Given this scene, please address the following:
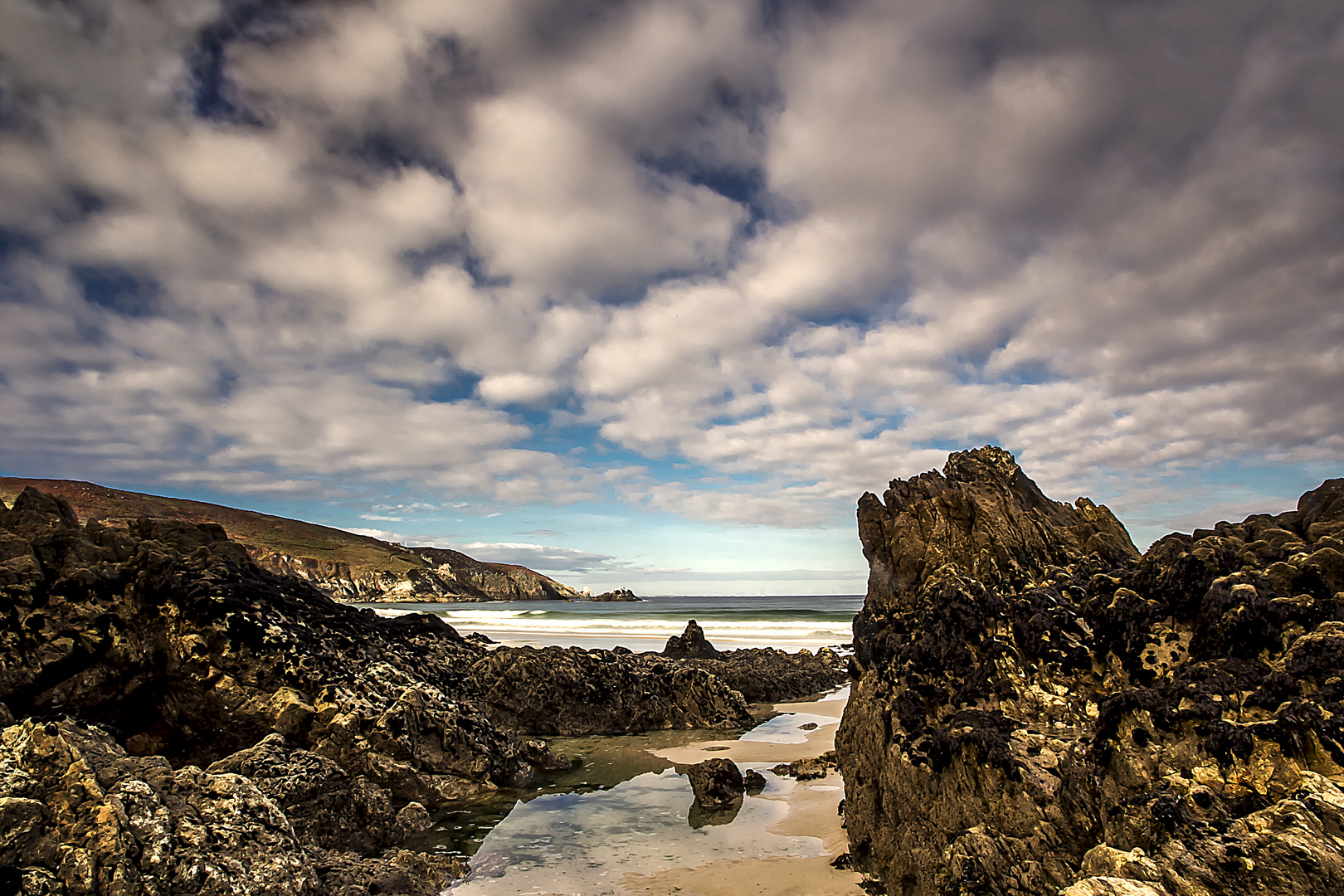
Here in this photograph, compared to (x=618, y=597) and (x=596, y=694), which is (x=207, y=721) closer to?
(x=596, y=694)

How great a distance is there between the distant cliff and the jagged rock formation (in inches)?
2634

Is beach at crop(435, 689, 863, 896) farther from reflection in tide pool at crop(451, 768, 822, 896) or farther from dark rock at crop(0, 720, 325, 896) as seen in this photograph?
dark rock at crop(0, 720, 325, 896)

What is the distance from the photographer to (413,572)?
316 ft

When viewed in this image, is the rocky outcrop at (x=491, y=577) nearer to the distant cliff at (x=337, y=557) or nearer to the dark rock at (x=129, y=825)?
the distant cliff at (x=337, y=557)

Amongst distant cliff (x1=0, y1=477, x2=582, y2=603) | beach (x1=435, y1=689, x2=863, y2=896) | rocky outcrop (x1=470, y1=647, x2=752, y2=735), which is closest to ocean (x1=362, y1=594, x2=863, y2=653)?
distant cliff (x1=0, y1=477, x2=582, y2=603)

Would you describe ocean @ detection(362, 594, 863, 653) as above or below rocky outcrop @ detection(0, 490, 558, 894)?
below

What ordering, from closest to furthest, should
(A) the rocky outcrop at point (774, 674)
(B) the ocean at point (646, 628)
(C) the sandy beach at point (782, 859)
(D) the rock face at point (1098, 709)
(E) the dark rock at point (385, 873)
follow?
(D) the rock face at point (1098, 709) → (E) the dark rock at point (385, 873) → (C) the sandy beach at point (782, 859) → (A) the rocky outcrop at point (774, 674) → (B) the ocean at point (646, 628)

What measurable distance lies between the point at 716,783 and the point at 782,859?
2.32m

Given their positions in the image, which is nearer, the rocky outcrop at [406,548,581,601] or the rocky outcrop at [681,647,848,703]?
the rocky outcrop at [681,647,848,703]

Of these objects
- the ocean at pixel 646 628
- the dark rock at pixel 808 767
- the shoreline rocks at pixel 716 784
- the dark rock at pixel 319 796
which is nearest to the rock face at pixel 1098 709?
the shoreline rocks at pixel 716 784

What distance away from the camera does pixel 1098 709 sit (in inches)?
204

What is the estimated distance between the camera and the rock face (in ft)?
11.6

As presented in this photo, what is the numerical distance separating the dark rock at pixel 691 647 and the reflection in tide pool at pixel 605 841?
50.2ft

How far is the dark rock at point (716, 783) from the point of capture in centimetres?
912
